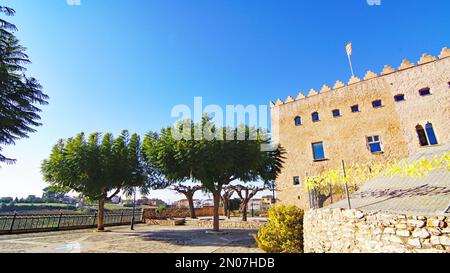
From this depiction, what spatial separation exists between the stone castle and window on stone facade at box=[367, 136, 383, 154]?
75 mm

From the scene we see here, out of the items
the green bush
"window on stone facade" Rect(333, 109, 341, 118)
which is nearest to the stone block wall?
the green bush

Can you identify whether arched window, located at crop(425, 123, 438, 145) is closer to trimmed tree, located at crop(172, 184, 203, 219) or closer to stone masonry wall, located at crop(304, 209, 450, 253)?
stone masonry wall, located at crop(304, 209, 450, 253)

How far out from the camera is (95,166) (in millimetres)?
15148

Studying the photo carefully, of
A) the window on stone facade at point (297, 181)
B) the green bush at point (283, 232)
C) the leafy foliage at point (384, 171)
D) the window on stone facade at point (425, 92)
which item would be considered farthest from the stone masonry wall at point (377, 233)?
the window on stone facade at point (425, 92)

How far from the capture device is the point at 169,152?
49.7 feet

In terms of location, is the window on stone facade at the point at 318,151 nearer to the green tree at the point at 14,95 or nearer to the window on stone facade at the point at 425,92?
the window on stone facade at the point at 425,92

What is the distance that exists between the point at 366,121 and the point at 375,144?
230cm

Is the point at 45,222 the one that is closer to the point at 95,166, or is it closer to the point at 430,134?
the point at 95,166

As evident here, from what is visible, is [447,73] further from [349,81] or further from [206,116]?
[206,116]

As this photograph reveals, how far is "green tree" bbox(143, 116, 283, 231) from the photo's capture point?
14320 mm

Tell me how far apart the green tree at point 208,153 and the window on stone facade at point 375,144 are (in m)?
10.4

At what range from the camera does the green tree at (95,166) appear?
49.3 feet

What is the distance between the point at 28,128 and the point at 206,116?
1155 cm

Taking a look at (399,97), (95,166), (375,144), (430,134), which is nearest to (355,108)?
(399,97)
